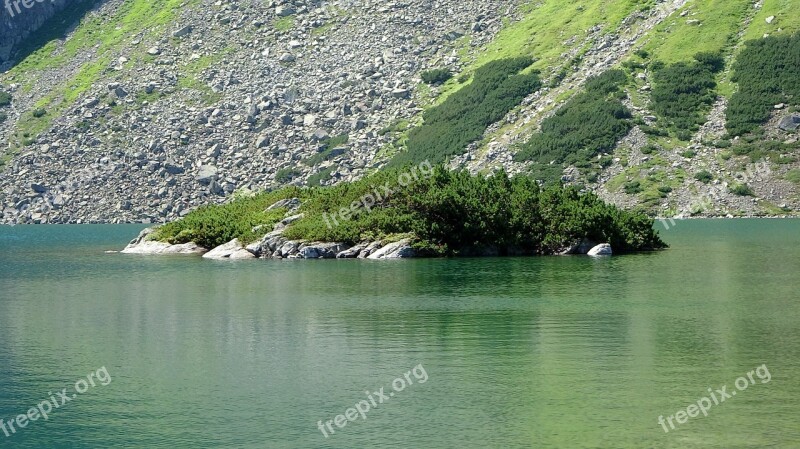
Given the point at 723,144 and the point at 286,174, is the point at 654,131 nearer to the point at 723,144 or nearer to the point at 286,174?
the point at 723,144

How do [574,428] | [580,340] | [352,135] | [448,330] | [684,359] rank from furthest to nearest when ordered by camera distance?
[352,135], [448,330], [580,340], [684,359], [574,428]

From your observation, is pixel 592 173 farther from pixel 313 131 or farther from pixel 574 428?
pixel 574 428

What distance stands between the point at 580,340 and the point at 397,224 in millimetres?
48612

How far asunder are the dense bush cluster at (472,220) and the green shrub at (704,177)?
7163cm

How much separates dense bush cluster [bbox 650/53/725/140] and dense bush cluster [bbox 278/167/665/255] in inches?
3349

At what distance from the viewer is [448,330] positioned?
4438cm

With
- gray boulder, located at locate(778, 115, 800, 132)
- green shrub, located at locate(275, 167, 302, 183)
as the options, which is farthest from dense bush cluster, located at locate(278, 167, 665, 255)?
green shrub, located at locate(275, 167, 302, 183)

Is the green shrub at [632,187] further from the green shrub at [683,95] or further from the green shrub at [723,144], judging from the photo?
the green shrub at [723,144]

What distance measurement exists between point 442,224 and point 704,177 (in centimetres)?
8567

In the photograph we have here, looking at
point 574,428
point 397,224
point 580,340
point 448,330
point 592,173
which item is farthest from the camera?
point 592,173

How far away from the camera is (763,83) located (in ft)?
568

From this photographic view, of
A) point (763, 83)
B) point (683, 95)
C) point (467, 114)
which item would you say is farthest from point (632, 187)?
point (467, 114)

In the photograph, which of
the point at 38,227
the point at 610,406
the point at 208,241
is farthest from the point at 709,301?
the point at 38,227

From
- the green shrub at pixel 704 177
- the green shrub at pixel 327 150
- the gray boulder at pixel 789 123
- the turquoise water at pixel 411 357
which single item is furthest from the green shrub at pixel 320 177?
the turquoise water at pixel 411 357
